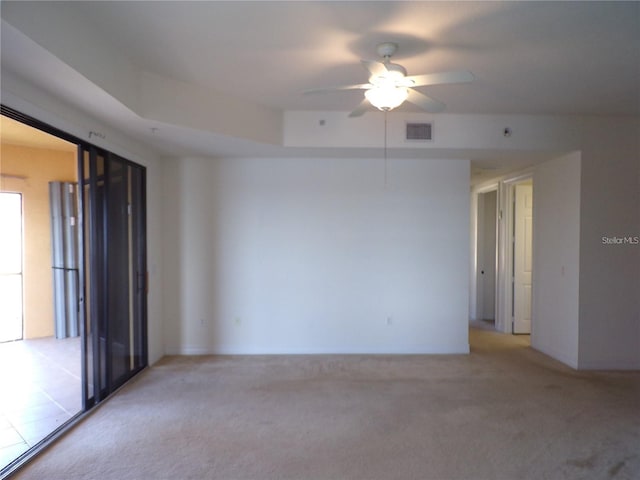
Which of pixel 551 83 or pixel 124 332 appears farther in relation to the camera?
pixel 124 332

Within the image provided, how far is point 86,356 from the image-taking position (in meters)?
2.99

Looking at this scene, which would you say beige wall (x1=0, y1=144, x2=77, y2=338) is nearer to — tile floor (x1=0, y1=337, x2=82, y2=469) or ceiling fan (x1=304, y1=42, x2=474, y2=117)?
tile floor (x1=0, y1=337, x2=82, y2=469)

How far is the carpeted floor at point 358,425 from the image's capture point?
7.29 feet

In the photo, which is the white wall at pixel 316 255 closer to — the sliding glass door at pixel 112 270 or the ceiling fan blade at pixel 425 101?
the sliding glass door at pixel 112 270

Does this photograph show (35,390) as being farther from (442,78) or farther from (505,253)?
(505,253)

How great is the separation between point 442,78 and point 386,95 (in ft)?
1.17

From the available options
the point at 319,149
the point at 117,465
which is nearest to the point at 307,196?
the point at 319,149

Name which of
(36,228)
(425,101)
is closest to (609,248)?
(425,101)

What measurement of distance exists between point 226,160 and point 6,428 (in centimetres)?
322

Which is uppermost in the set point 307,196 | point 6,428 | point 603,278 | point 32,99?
point 32,99

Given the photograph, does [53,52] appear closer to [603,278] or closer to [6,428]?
[6,428]

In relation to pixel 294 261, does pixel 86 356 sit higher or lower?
lower

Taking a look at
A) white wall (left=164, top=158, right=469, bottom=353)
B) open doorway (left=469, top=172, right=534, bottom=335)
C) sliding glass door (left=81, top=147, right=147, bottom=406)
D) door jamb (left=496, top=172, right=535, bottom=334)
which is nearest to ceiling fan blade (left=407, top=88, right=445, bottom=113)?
white wall (left=164, top=158, right=469, bottom=353)

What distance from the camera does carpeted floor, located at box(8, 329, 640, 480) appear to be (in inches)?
87.4
